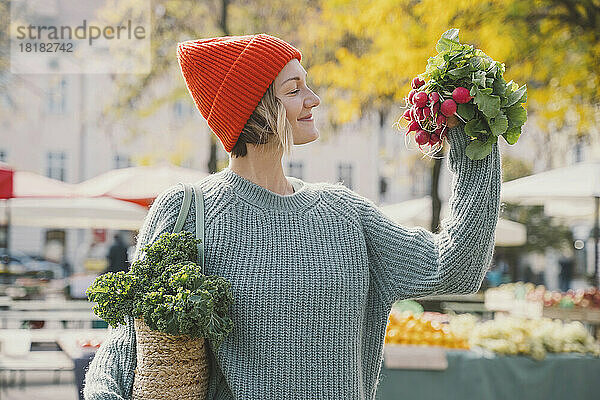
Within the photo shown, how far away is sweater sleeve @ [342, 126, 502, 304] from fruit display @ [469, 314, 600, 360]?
4.30 metres

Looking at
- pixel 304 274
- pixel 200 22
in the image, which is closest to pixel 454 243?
Result: pixel 304 274

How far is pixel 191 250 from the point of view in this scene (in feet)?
6.62

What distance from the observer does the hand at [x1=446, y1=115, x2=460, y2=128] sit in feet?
6.50

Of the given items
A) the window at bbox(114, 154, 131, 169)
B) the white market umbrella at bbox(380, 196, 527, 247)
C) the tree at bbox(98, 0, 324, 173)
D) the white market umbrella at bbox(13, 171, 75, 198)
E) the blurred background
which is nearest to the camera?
the blurred background

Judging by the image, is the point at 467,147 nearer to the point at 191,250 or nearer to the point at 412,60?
the point at 191,250

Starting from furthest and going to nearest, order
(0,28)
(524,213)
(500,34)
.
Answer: (524,213)
(0,28)
(500,34)

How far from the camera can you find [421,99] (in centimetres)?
197

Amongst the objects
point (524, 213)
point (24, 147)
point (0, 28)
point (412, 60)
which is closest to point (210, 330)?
point (412, 60)

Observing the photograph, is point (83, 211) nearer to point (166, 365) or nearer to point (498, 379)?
point (498, 379)

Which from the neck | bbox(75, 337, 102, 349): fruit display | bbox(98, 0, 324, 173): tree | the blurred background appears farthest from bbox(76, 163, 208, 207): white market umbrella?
the neck

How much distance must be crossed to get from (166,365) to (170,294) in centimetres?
17

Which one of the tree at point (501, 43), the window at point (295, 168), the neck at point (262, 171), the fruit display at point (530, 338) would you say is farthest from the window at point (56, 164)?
the neck at point (262, 171)

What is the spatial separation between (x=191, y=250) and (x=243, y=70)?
470mm

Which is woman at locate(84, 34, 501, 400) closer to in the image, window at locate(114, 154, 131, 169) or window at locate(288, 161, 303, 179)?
window at locate(288, 161, 303, 179)
